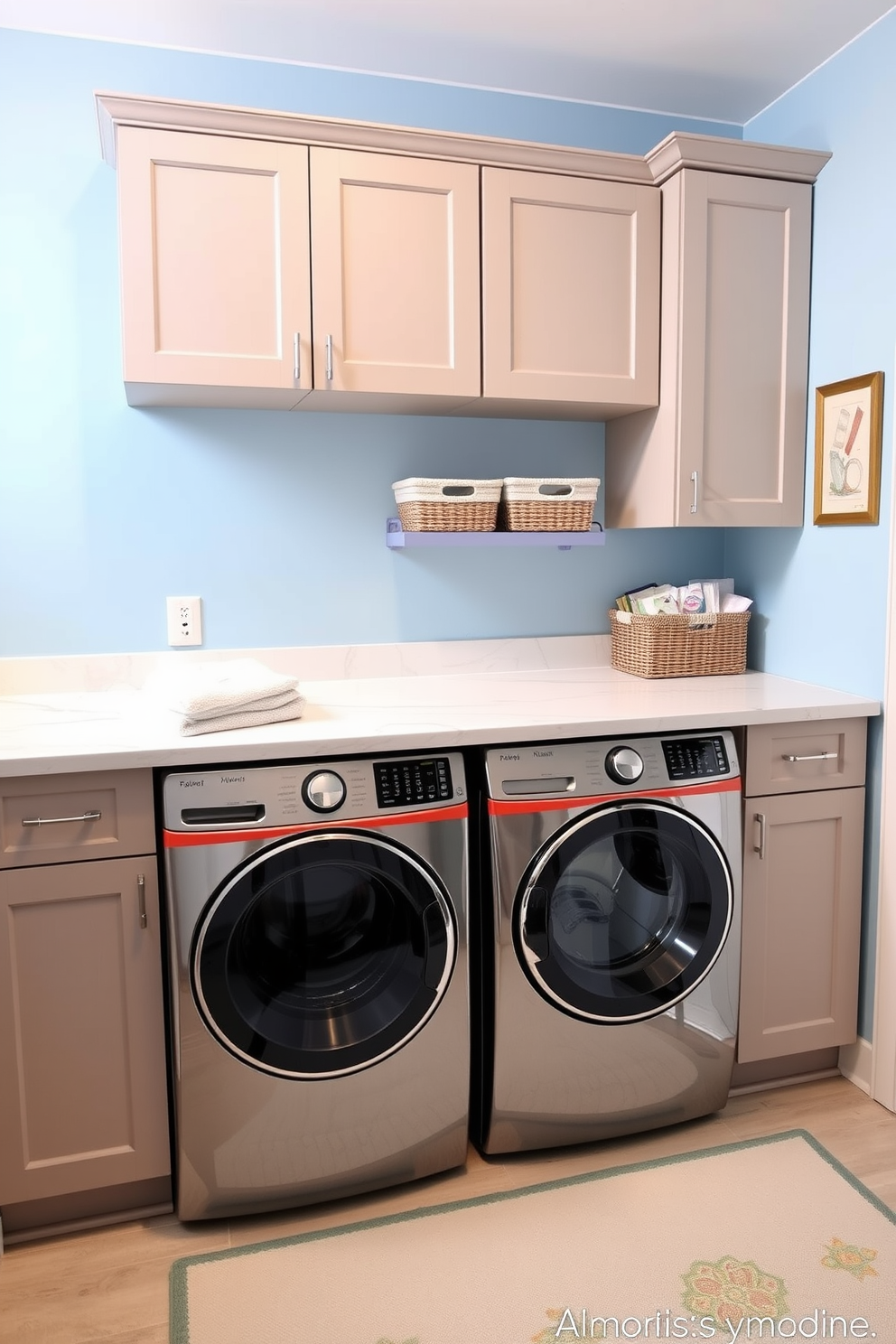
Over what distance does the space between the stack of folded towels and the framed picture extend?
1.37m

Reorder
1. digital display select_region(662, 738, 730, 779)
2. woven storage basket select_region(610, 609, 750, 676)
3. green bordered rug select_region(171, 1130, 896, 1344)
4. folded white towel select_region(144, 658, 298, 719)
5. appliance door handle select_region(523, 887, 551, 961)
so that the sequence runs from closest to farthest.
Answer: green bordered rug select_region(171, 1130, 896, 1344)
folded white towel select_region(144, 658, 298, 719)
appliance door handle select_region(523, 887, 551, 961)
digital display select_region(662, 738, 730, 779)
woven storage basket select_region(610, 609, 750, 676)

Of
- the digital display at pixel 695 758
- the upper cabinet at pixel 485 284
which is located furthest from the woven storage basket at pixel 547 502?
the digital display at pixel 695 758

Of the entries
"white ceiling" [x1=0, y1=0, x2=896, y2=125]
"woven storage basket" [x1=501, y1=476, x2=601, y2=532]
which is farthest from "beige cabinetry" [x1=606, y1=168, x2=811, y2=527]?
"white ceiling" [x1=0, y1=0, x2=896, y2=125]

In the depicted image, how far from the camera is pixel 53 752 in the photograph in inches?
71.4

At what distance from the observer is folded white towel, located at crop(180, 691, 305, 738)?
1943 mm

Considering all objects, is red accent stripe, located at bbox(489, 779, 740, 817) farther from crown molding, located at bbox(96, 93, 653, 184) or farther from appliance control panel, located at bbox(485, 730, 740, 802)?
crown molding, located at bbox(96, 93, 653, 184)

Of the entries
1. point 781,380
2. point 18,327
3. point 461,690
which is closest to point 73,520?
point 18,327

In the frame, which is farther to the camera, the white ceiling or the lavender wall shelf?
the lavender wall shelf

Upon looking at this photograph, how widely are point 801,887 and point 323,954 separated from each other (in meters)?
1.14

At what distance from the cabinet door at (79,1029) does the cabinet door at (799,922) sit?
1.31m

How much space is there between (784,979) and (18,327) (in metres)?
2.33

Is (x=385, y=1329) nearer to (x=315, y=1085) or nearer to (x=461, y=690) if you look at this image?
(x=315, y=1085)

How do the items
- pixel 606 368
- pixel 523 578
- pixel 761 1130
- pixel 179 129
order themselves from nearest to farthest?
1. pixel 179 129
2. pixel 761 1130
3. pixel 606 368
4. pixel 523 578

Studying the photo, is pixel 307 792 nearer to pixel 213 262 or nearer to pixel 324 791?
pixel 324 791
